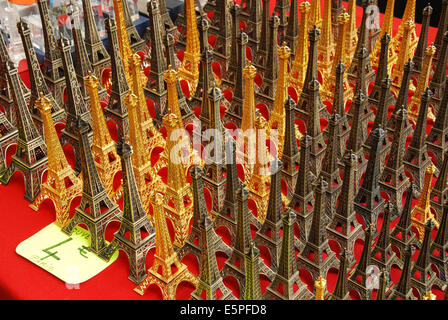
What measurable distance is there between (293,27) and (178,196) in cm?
449

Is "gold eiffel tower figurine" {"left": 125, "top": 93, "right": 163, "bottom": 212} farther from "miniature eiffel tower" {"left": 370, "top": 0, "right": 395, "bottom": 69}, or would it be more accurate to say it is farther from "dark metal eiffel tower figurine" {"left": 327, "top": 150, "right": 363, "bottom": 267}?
"miniature eiffel tower" {"left": 370, "top": 0, "right": 395, "bottom": 69}

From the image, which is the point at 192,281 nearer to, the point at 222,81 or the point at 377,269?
the point at 377,269

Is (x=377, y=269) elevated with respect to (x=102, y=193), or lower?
lower

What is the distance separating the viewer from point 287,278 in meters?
7.97

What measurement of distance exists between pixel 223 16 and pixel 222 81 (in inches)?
50.3

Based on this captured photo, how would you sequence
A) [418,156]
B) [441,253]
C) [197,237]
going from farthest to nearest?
[418,156]
[197,237]
[441,253]

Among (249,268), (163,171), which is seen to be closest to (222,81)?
(163,171)

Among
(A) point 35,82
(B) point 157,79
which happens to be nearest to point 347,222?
→ (B) point 157,79

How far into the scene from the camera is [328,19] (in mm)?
11688

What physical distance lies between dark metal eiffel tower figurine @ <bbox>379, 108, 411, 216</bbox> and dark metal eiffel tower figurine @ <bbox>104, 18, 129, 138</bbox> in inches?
158

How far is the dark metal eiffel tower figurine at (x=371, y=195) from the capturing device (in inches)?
354

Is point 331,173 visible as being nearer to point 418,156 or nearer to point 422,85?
point 418,156

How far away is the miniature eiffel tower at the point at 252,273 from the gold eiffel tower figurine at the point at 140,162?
2.63 m

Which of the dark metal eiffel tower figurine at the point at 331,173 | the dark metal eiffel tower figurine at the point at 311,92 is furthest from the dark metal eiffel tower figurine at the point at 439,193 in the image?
the dark metal eiffel tower figurine at the point at 311,92
